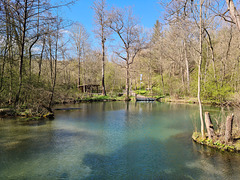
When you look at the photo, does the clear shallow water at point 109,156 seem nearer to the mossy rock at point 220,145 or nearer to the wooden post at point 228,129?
the mossy rock at point 220,145

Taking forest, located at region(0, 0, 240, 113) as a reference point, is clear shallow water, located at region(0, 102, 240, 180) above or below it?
below

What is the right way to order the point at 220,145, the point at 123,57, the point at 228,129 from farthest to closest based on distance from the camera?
the point at 123,57 < the point at 220,145 < the point at 228,129

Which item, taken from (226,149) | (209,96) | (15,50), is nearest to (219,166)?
(226,149)

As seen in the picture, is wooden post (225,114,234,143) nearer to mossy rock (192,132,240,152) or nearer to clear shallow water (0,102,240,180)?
mossy rock (192,132,240,152)

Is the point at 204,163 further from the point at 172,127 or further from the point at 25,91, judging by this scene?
the point at 25,91

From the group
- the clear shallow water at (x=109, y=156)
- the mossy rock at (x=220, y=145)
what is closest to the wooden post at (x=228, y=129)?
the mossy rock at (x=220, y=145)

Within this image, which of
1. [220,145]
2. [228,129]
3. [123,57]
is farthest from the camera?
[123,57]

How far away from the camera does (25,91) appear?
11750 mm

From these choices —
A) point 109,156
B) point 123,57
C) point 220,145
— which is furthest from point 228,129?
point 123,57

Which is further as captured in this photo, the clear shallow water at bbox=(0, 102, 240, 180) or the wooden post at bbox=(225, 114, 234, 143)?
the wooden post at bbox=(225, 114, 234, 143)

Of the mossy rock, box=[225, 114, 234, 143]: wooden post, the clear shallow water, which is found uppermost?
box=[225, 114, 234, 143]: wooden post

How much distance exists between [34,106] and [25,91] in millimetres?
1118

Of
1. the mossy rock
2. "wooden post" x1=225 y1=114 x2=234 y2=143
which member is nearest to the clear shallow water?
the mossy rock

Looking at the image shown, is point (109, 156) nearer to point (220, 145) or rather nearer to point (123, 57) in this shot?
point (220, 145)
